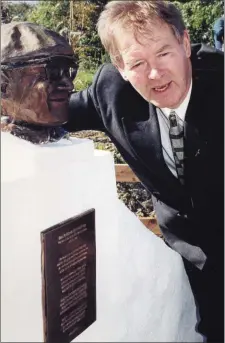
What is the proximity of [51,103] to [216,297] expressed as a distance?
3.99 feet

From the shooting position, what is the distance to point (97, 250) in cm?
185

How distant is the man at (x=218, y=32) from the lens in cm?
187

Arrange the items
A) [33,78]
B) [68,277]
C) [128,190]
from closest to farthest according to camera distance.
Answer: [33,78] → [68,277] → [128,190]

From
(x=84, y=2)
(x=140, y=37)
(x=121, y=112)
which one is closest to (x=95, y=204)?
(x=121, y=112)

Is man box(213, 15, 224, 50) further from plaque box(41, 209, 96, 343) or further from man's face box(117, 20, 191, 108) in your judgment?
plaque box(41, 209, 96, 343)

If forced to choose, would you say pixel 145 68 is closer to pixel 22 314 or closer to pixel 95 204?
pixel 95 204

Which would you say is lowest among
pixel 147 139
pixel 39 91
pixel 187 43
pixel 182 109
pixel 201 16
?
pixel 147 139

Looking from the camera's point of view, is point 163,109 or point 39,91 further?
point 163,109

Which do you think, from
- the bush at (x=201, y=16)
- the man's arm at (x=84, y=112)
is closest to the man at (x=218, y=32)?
the bush at (x=201, y=16)

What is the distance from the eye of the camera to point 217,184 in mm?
1935

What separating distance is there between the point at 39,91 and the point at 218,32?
2.55 feet

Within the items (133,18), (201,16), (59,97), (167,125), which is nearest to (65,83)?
(59,97)

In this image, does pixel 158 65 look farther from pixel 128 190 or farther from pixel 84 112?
pixel 128 190

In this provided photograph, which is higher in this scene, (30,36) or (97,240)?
(30,36)
